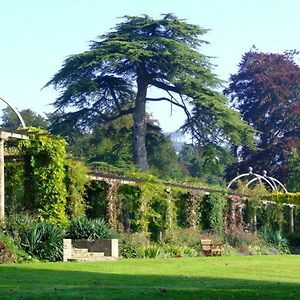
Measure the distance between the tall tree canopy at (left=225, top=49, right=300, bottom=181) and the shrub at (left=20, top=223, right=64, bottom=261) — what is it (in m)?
39.4

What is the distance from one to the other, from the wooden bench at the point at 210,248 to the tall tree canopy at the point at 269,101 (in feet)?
102

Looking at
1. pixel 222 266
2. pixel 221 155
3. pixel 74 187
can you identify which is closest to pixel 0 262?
pixel 222 266

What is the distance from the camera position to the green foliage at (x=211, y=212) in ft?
120

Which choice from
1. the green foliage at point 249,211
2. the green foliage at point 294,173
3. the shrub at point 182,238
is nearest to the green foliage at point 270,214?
the green foliage at point 249,211

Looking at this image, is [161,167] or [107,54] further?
[161,167]

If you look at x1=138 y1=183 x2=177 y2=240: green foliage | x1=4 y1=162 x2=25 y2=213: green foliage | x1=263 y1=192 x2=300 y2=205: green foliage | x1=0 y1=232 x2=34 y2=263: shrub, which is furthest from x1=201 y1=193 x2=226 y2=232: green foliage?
x1=0 y1=232 x2=34 y2=263: shrub

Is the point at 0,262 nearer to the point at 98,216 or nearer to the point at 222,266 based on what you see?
the point at 222,266

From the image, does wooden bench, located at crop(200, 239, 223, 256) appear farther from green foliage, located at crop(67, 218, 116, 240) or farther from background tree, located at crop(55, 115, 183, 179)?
background tree, located at crop(55, 115, 183, 179)

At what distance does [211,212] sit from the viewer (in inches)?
1447

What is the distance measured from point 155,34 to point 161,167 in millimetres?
12482

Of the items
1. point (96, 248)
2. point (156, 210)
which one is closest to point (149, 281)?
point (96, 248)

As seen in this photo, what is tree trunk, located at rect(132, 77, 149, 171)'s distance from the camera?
155 ft

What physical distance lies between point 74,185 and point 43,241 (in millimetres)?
4735

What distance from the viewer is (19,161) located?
2616 centimetres
